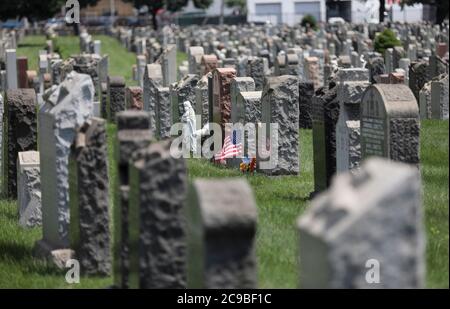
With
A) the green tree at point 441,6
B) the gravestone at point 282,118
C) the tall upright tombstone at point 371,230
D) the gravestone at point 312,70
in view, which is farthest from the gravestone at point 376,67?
the tall upright tombstone at point 371,230

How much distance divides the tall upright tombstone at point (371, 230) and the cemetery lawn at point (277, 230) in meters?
3.09

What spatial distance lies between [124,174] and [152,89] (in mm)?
13509

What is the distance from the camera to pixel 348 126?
14703mm

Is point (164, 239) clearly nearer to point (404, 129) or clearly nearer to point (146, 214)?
point (146, 214)

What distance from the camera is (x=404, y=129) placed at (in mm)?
13070

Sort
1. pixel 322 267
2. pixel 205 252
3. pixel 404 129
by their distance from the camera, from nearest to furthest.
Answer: pixel 322 267 < pixel 205 252 < pixel 404 129

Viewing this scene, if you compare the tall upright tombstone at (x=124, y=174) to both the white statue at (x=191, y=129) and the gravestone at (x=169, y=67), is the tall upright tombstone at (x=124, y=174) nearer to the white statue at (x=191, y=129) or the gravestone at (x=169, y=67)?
the white statue at (x=191, y=129)

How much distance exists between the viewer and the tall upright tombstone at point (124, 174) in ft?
33.1

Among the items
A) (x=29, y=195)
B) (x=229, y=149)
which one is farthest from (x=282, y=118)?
(x=29, y=195)

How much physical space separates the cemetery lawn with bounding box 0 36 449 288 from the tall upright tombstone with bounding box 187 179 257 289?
2554mm

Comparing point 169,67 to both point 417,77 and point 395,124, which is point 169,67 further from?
point 395,124

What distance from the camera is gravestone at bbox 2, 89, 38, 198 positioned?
1633cm
